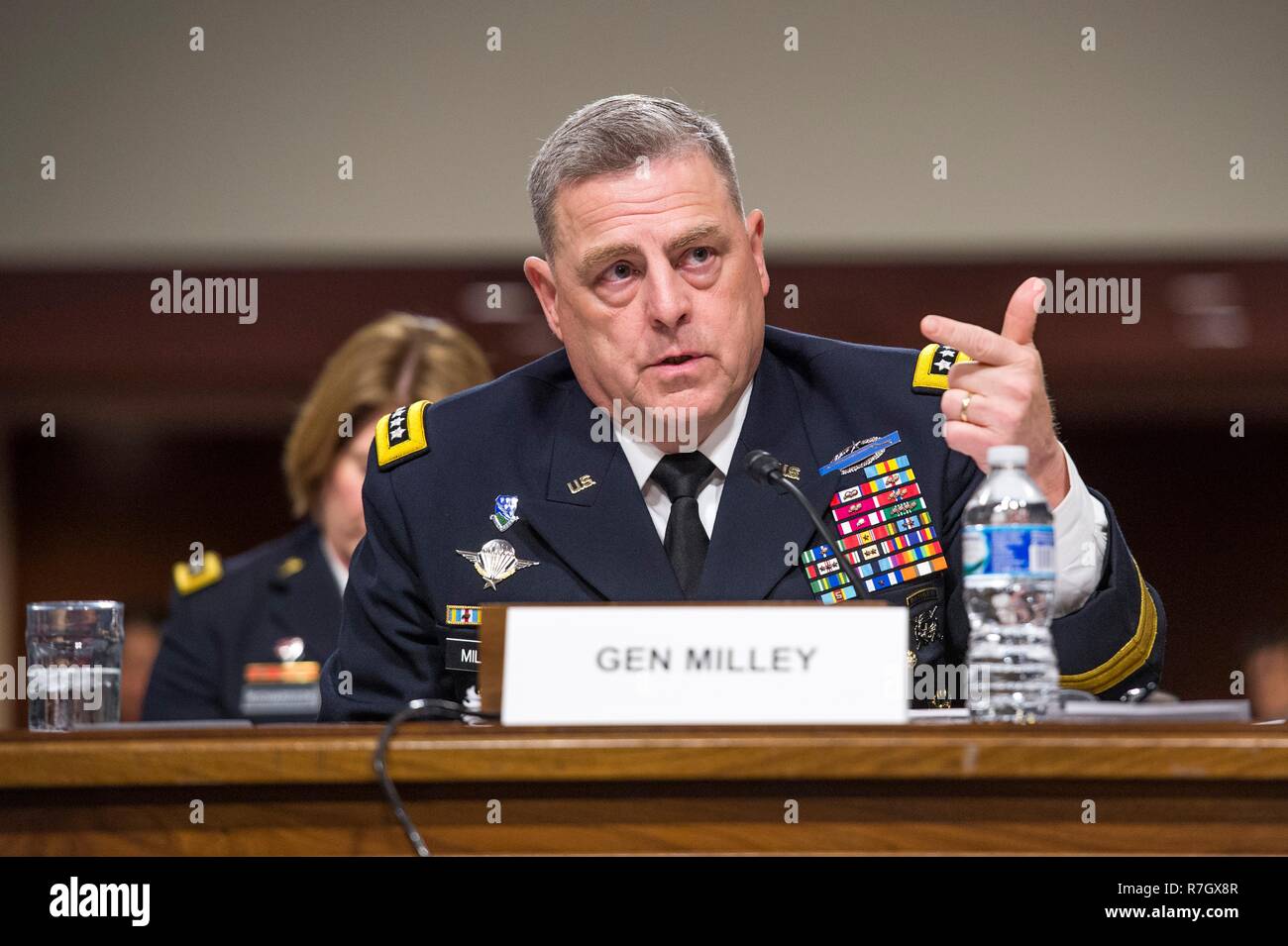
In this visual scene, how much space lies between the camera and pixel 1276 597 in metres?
4.57

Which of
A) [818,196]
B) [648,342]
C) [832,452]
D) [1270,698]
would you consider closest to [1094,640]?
[832,452]

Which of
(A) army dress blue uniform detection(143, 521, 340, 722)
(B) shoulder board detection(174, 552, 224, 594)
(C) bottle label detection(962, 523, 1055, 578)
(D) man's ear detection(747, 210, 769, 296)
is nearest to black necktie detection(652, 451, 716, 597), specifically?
(D) man's ear detection(747, 210, 769, 296)

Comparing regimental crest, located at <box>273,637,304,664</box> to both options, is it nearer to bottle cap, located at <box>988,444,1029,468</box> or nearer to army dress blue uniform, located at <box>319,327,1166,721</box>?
army dress blue uniform, located at <box>319,327,1166,721</box>

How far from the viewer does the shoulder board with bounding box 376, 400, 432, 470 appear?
2.08 meters

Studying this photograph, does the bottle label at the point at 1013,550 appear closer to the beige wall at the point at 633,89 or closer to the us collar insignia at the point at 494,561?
the us collar insignia at the point at 494,561

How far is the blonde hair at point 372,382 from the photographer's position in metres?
3.42

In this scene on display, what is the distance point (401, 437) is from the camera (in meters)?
2.12

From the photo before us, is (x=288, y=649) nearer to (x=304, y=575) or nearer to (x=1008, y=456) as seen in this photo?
(x=304, y=575)

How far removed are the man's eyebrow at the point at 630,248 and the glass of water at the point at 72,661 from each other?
70cm

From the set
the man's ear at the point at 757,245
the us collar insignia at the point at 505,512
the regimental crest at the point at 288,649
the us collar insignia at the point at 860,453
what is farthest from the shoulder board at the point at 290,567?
the us collar insignia at the point at 860,453

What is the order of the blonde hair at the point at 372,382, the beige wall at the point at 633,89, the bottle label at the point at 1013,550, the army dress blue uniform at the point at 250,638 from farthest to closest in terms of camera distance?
the beige wall at the point at 633,89, the army dress blue uniform at the point at 250,638, the blonde hair at the point at 372,382, the bottle label at the point at 1013,550

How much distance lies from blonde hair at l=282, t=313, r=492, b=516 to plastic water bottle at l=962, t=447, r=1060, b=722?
6.75 feet
